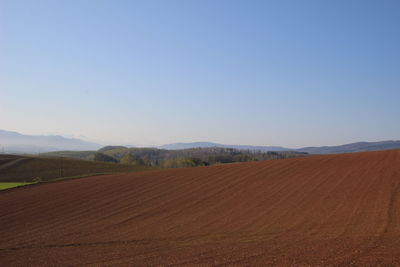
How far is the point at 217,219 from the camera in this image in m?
19.5

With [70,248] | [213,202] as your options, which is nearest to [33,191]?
[213,202]

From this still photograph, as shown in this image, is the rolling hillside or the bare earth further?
the rolling hillside

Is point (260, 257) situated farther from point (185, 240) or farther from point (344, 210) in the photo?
point (344, 210)

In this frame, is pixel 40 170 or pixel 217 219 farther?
pixel 40 170

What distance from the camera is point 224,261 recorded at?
10641mm

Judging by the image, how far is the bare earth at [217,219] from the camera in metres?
11.7

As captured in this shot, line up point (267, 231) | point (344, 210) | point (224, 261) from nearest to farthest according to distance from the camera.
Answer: point (224, 261), point (267, 231), point (344, 210)

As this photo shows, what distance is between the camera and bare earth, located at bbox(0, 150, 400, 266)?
38.3 ft

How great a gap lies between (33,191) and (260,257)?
88.7 feet

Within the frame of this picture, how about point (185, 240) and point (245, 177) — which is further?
point (245, 177)

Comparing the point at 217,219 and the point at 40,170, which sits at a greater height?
the point at 40,170

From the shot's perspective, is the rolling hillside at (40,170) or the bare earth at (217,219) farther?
the rolling hillside at (40,170)

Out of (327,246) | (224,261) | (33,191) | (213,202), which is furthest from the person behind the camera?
(33,191)

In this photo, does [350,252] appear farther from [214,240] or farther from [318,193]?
[318,193]
